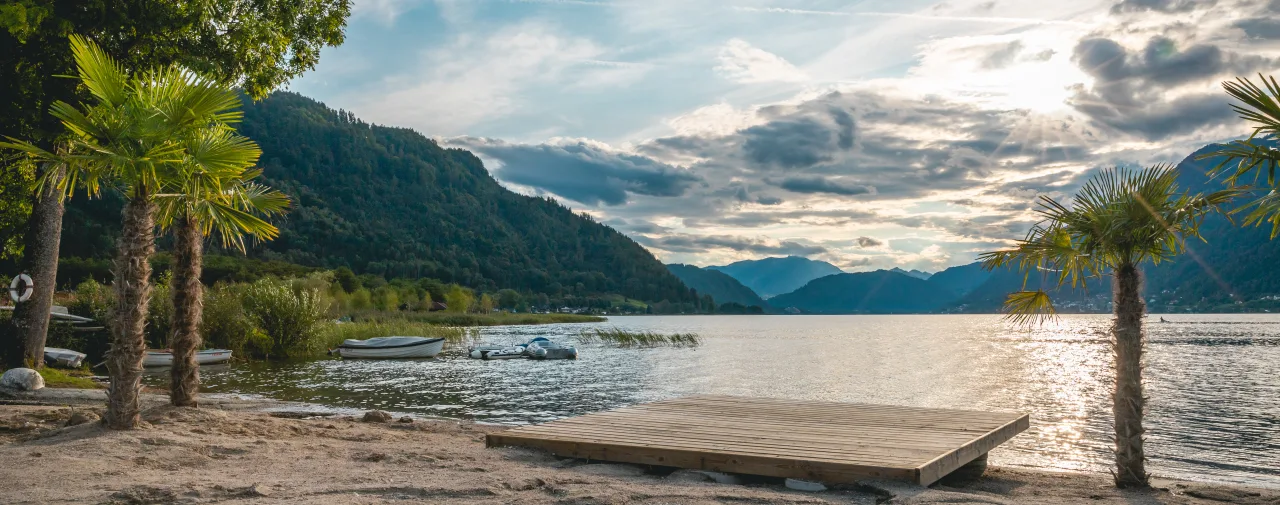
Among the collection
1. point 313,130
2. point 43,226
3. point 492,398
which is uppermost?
point 313,130

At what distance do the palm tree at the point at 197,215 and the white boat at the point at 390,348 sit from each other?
30.8m

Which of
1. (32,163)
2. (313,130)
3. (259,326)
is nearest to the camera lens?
(32,163)

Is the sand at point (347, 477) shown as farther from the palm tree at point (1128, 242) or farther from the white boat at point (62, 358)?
the white boat at point (62, 358)

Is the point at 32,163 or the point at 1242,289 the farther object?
the point at 1242,289

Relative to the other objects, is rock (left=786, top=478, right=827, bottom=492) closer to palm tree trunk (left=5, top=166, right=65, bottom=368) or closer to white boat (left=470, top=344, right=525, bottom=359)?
palm tree trunk (left=5, top=166, right=65, bottom=368)

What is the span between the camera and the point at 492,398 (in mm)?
23047

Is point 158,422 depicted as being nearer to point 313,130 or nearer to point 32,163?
point 32,163

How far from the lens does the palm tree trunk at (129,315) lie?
32.1 feet

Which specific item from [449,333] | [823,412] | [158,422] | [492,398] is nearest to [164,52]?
[158,422]

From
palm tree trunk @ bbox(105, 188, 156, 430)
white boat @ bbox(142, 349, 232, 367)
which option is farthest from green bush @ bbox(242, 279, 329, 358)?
palm tree trunk @ bbox(105, 188, 156, 430)

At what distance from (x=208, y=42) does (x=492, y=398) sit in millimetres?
11795

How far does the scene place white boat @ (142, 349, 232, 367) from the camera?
28.7 metres

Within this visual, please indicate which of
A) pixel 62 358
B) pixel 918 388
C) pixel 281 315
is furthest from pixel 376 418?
pixel 281 315

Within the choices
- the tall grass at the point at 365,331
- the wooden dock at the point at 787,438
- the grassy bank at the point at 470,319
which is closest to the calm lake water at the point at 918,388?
the wooden dock at the point at 787,438
